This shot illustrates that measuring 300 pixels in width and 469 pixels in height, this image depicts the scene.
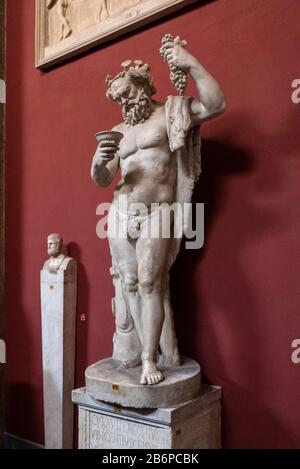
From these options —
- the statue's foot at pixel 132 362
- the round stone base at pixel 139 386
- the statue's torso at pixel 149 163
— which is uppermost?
the statue's torso at pixel 149 163

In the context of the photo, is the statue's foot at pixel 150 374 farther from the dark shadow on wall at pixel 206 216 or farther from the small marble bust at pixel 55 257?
the small marble bust at pixel 55 257

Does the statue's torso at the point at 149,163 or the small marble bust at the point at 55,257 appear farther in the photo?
the small marble bust at the point at 55,257

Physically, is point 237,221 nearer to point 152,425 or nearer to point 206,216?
point 206,216

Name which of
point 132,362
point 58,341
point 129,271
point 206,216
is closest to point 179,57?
point 206,216

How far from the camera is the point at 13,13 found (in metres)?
3.91

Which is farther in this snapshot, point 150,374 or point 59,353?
point 59,353

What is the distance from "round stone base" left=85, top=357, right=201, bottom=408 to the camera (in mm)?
2061

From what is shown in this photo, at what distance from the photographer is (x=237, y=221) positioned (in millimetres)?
2461

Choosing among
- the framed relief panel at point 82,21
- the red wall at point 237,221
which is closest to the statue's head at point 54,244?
the red wall at point 237,221

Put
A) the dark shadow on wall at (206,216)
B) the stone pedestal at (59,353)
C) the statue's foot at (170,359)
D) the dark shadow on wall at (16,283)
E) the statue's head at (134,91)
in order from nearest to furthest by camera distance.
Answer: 1. the statue's head at (134,91)
2. the statue's foot at (170,359)
3. the dark shadow on wall at (206,216)
4. the stone pedestal at (59,353)
5. the dark shadow on wall at (16,283)

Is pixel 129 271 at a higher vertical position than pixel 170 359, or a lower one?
higher

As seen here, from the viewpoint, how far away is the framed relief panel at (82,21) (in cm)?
289

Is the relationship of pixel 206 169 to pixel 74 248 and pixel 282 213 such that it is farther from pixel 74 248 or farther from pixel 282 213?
pixel 74 248

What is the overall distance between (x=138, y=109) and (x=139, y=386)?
132 centimetres
